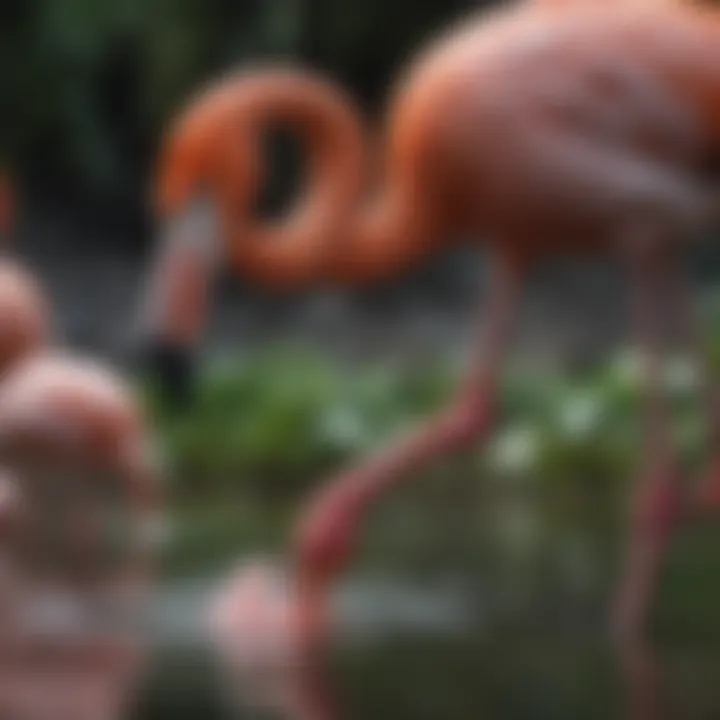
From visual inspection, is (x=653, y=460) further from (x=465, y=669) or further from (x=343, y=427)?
(x=343, y=427)

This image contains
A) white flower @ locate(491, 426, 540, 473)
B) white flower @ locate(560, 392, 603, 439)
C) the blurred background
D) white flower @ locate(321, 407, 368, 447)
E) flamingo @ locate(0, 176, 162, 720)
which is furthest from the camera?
white flower @ locate(321, 407, 368, 447)

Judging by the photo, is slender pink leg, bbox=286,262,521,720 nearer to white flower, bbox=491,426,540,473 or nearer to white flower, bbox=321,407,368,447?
white flower, bbox=491,426,540,473

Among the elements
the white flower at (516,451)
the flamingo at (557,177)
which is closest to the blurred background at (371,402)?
the white flower at (516,451)

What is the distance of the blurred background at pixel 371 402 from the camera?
4.01 metres

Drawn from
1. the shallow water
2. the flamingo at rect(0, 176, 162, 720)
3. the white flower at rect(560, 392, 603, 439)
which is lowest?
the shallow water

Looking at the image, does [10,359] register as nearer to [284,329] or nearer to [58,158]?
[284,329]

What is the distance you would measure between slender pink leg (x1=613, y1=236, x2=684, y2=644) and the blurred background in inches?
3.0

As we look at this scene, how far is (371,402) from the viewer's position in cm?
841

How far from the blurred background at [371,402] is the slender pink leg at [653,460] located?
0.08m

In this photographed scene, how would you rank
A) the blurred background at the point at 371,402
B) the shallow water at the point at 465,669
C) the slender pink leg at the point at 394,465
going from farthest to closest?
1. the slender pink leg at the point at 394,465
2. the blurred background at the point at 371,402
3. the shallow water at the point at 465,669

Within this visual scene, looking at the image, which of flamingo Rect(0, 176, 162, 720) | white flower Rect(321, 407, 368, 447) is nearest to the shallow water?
flamingo Rect(0, 176, 162, 720)

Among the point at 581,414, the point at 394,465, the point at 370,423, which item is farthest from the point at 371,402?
the point at 394,465

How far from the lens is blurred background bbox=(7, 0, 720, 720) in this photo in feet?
13.2

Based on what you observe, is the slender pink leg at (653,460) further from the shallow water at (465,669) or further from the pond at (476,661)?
the shallow water at (465,669)
